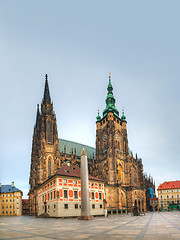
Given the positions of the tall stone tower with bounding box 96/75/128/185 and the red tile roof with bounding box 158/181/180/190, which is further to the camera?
the red tile roof with bounding box 158/181/180/190

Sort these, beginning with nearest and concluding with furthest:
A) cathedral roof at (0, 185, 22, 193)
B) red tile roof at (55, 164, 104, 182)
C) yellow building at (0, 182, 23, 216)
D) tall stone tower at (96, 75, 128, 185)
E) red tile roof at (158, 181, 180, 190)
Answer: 1. red tile roof at (55, 164, 104, 182)
2. tall stone tower at (96, 75, 128, 185)
3. yellow building at (0, 182, 23, 216)
4. cathedral roof at (0, 185, 22, 193)
5. red tile roof at (158, 181, 180, 190)

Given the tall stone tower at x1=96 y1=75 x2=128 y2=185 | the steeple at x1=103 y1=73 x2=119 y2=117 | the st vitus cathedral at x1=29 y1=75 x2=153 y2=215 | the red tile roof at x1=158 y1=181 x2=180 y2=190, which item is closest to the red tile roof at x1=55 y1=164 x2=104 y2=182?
the st vitus cathedral at x1=29 y1=75 x2=153 y2=215

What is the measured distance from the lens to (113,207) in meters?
76.4

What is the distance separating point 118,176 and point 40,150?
32.9 metres

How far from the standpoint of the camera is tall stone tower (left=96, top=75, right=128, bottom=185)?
82.4 metres

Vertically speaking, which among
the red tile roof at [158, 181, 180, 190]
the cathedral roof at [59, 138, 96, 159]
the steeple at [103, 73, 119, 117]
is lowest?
the red tile roof at [158, 181, 180, 190]

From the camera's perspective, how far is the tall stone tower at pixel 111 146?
8244cm

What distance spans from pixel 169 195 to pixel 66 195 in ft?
245

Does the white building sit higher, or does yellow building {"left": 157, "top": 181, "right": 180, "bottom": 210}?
the white building

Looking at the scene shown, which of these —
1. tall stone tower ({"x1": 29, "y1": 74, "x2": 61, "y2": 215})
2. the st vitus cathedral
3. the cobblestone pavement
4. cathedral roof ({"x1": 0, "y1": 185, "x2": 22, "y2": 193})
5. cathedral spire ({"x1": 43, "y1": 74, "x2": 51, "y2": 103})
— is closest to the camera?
the cobblestone pavement

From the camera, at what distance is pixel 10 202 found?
91938 millimetres

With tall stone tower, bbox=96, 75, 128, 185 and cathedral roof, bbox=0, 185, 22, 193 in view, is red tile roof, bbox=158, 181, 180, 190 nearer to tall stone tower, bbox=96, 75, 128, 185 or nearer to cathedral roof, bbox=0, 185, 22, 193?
tall stone tower, bbox=96, 75, 128, 185

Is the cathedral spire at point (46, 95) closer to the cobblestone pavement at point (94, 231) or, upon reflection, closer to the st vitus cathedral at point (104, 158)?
the st vitus cathedral at point (104, 158)

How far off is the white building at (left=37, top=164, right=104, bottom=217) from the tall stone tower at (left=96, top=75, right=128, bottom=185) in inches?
1234
